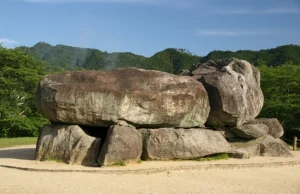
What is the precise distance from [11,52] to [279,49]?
3692 cm

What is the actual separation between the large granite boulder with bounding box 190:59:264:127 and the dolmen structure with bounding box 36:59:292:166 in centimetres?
4

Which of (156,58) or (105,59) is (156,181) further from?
(105,59)

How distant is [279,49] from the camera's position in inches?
2066

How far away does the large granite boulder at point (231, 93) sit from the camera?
15188 mm

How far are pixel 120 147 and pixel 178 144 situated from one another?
2.33 metres

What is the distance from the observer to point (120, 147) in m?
12.9

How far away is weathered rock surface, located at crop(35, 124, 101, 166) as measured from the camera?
43.4 ft

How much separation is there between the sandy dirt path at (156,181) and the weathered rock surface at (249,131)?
297cm

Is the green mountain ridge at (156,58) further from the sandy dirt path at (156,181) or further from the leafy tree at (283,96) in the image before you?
the sandy dirt path at (156,181)

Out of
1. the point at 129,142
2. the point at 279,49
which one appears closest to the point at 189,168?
the point at 129,142

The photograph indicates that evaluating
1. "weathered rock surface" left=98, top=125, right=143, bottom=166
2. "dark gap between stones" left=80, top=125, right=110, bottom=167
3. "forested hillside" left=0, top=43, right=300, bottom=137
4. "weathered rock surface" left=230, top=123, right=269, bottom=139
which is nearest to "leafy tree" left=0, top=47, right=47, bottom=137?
"forested hillside" left=0, top=43, right=300, bottom=137

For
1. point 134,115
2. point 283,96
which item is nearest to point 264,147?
point 134,115

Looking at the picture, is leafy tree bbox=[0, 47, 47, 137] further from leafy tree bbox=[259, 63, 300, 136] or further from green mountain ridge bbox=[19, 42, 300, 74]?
leafy tree bbox=[259, 63, 300, 136]

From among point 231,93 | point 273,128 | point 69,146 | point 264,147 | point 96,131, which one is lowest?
point 264,147
